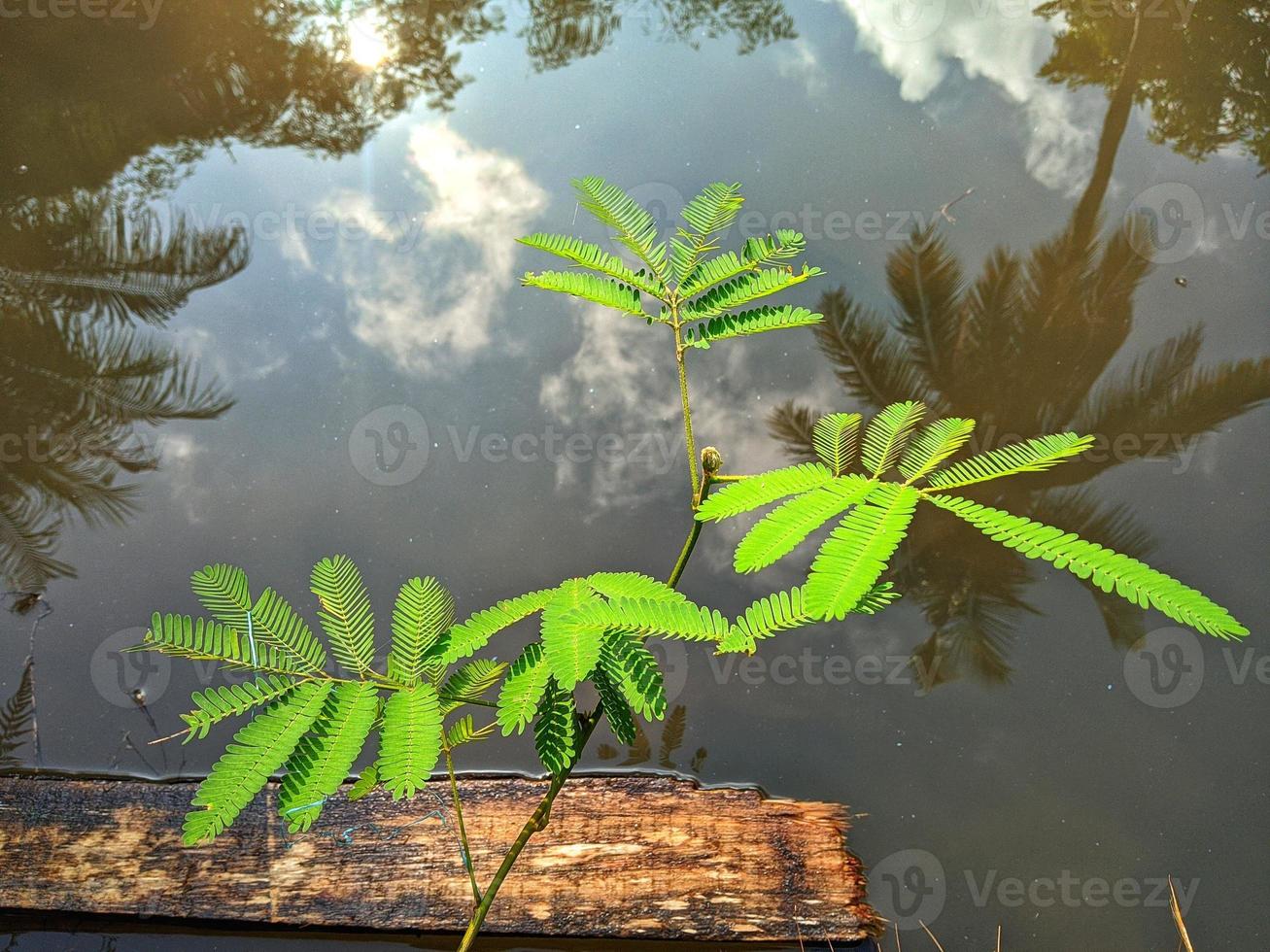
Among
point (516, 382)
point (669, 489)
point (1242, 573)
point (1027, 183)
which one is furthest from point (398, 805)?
point (1027, 183)

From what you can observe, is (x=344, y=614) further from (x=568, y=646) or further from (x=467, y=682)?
(x=568, y=646)

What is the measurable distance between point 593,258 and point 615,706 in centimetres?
71

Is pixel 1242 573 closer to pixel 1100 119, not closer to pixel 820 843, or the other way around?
pixel 820 843

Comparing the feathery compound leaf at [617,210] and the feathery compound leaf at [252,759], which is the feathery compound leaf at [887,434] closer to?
the feathery compound leaf at [617,210]

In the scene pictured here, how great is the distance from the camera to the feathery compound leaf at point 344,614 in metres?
1.23

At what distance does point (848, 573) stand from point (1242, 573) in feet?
5.65

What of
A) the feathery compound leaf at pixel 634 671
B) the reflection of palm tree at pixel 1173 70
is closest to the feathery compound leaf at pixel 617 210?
the feathery compound leaf at pixel 634 671

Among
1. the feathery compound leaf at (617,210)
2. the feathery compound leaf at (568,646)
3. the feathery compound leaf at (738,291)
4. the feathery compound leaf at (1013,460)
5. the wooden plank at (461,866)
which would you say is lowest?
the wooden plank at (461,866)

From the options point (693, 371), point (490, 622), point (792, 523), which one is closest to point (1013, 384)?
point (693, 371)

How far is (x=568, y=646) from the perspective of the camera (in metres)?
1.01

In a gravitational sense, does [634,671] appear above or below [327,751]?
above

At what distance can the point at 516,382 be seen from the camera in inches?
95.4

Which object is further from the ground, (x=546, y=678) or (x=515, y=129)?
(x=515, y=129)

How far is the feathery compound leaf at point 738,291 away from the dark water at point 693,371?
36.7 inches
